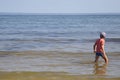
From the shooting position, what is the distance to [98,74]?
1167 cm

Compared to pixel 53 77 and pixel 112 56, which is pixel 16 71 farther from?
pixel 112 56

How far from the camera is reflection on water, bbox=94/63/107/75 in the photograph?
1207 centimetres

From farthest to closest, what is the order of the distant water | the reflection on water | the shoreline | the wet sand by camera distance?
the distant water < the reflection on water < the wet sand < the shoreline

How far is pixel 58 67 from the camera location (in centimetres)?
1317

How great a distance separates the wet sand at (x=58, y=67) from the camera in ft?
36.4

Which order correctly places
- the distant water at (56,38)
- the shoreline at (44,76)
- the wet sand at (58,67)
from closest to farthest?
the shoreline at (44,76), the wet sand at (58,67), the distant water at (56,38)

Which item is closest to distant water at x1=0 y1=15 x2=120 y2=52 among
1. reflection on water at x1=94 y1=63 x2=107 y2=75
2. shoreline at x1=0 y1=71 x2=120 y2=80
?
reflection on water at x1=94 y1=63 x2=107 y2=75

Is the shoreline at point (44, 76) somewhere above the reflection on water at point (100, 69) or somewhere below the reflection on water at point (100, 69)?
above

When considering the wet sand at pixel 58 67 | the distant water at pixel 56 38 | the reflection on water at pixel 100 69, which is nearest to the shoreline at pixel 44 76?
the wet sand at pixel 58 67

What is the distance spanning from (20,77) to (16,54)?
6.89m

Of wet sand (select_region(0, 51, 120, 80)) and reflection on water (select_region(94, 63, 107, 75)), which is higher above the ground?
wet sand (select_region(0, 51, 120, 80))

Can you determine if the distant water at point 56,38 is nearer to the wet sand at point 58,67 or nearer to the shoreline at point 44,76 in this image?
the wet sand at point 58,67

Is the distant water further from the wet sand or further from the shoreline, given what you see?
the shoreline

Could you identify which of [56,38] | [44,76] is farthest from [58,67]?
[56,38]
